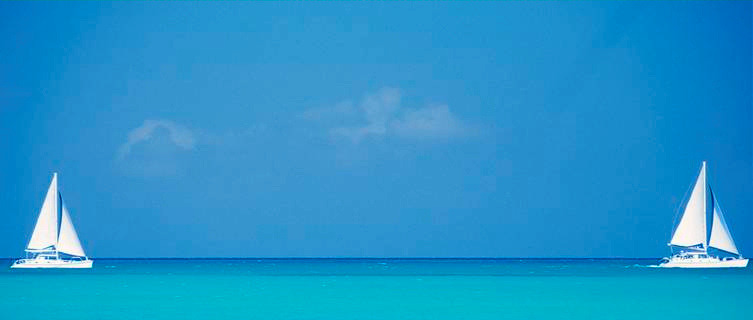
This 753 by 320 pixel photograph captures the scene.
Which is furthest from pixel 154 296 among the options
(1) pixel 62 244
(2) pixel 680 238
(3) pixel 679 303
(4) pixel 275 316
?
(2) pixel 680 238

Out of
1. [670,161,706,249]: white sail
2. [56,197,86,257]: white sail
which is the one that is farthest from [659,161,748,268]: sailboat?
[56,197,86,257]: white sail

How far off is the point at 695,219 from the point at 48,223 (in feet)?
148

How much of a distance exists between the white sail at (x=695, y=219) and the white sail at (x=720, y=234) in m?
1.71

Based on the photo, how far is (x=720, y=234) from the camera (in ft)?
301

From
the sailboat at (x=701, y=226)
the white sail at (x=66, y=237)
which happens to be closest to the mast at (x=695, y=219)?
the sailboat at (x=701, y=226)

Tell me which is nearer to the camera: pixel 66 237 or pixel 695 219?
pixel 695 219

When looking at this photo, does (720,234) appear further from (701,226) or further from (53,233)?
(53,233)

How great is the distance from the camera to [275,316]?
50688 mm

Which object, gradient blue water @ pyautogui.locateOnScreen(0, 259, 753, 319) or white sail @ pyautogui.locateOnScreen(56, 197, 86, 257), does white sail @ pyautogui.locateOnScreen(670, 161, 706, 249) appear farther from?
white sail @ pyautogui.locateOnScreen(56, 197, 86, 257)

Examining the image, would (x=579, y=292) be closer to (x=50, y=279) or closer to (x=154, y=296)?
(x=154, y=296)

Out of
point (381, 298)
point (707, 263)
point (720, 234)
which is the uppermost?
point (720, 234)

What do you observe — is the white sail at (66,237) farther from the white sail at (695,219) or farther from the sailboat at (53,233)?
the white sail at (695,219)

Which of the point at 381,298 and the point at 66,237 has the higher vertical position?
the point at 66,237

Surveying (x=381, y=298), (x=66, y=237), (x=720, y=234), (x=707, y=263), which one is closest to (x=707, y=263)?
(x=707, y=263)
